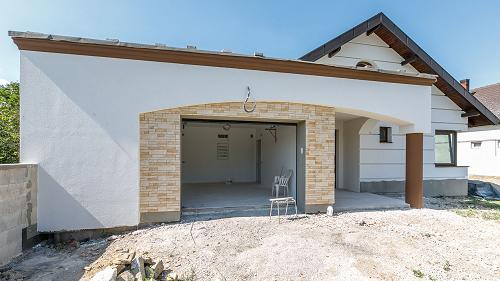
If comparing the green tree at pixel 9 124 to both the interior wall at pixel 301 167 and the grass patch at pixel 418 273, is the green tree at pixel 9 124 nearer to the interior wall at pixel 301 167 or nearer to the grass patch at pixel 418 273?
the interior wall at pixel 301 167

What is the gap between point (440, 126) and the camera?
453 inches

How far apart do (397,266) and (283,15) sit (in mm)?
9595

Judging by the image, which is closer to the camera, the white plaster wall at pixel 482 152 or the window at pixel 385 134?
the window at pixel 385 134

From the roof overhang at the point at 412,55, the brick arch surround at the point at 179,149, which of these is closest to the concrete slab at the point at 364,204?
the brick arch surround at the point at 179,149

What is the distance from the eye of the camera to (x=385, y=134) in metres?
11.2

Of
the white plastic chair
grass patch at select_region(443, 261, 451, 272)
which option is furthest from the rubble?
the white plastic chair

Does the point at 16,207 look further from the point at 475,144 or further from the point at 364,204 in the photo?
the point at 475,144

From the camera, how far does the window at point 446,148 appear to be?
463 inches

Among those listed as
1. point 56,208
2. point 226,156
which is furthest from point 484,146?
point 56,208

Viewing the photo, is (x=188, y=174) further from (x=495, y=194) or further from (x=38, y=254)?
(x=495, y=194)

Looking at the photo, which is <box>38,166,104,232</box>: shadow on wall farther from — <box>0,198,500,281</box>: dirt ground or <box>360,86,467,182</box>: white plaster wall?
<box>360,86,467,182</box>: white plaster wall

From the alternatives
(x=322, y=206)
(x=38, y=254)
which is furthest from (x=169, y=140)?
(x=322, y=206)

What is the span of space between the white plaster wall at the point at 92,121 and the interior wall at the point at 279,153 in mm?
3220

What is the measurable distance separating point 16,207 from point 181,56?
4226mm
